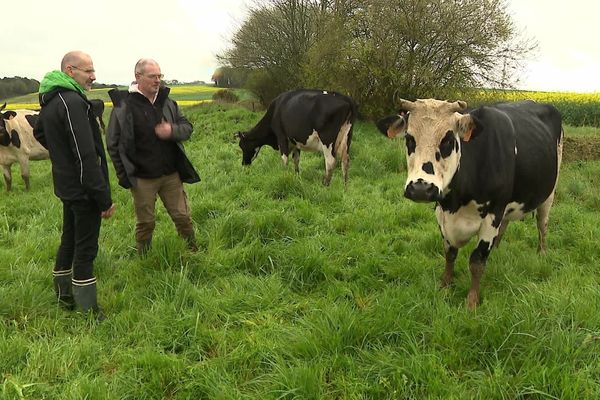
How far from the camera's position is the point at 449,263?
4223mm

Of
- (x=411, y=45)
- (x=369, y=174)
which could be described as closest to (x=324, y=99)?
(x=369, y=174)

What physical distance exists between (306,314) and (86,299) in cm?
185

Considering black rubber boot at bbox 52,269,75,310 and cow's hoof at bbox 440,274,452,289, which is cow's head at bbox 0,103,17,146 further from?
cow's hoof at bbox 440,274,452,289

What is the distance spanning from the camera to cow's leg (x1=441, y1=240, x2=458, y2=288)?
4.17 meters

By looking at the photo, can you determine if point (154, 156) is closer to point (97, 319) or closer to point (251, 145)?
point (97, 319)

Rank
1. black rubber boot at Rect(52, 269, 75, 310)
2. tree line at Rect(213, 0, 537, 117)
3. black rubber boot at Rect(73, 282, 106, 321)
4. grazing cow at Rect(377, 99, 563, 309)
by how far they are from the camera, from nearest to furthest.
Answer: grazing cow at Rect(377, 99, 563, 309), black rubber boot at Rect(73, 282, 106, 321), black rubber boot at Rect(52, 269, 75, 310), tree line at Rect(213, 0, 537, 117)

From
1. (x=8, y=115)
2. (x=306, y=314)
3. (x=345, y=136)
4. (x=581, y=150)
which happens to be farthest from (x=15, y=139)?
(x=581, y=150)

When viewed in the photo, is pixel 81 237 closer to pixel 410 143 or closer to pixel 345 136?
pixel 410 143

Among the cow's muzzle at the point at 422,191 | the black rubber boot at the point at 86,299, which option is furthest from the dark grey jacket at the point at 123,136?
the cow's muzzle at the point at 422,191

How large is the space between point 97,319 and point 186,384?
130 centimetres

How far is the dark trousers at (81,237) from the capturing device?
142 inches

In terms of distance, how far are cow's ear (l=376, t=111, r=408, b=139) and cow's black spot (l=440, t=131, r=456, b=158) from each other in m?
0.41

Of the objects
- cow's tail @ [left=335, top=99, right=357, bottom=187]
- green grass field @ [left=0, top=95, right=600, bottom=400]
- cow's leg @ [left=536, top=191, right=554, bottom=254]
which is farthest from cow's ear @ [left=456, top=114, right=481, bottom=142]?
cow's tail @ [left=335, top=99, right=357, bottom=187]

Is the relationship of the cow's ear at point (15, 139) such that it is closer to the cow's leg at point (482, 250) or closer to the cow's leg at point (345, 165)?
the cow's leg at point (345, 165)
